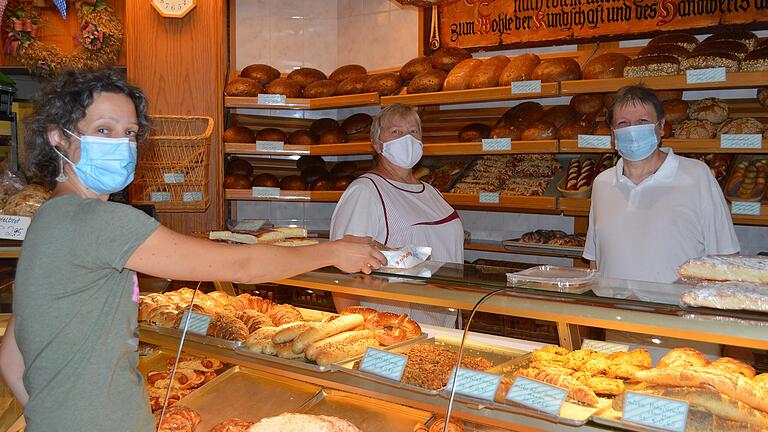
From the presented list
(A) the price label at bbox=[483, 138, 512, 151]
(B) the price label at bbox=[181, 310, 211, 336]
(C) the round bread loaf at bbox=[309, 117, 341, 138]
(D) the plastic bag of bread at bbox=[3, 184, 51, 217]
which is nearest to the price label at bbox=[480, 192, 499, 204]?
(A) the price label at bbox=[483, 138, 512, 151]

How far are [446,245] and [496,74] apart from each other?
190cm

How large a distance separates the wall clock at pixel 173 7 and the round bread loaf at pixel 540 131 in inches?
117

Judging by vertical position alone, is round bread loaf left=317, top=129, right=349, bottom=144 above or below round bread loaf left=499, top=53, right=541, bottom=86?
below

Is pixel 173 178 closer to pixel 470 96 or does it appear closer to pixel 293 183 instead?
pixel 293 183

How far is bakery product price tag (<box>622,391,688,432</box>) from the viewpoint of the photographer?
1831mm

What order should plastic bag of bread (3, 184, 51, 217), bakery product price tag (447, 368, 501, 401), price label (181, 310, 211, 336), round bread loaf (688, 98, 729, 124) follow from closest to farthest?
bakery product price tag (447, 368, 501, 401) → price label (181, 310, 211, 336) → plastic bag of bread (3, 184, 51, 217) → round bread loaf (688, 98, 729, 124)

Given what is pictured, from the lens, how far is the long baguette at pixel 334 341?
255 cm

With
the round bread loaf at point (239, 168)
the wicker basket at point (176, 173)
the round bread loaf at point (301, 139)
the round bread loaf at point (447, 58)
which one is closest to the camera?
the wicker basket at point (176, 173)

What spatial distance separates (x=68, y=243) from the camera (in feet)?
5.78

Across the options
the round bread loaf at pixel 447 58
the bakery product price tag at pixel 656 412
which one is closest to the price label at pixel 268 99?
the round bread loaf at pixel 447 58

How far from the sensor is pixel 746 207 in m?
4.09

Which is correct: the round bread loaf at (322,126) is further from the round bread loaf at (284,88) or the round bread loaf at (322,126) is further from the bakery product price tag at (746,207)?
the bakery product price tag at (746,207)

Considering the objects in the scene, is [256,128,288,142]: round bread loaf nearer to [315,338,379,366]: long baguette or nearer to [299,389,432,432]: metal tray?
[299,389,432,432]: metal tray

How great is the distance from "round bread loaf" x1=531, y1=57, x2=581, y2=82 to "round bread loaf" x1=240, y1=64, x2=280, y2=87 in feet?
7.86
